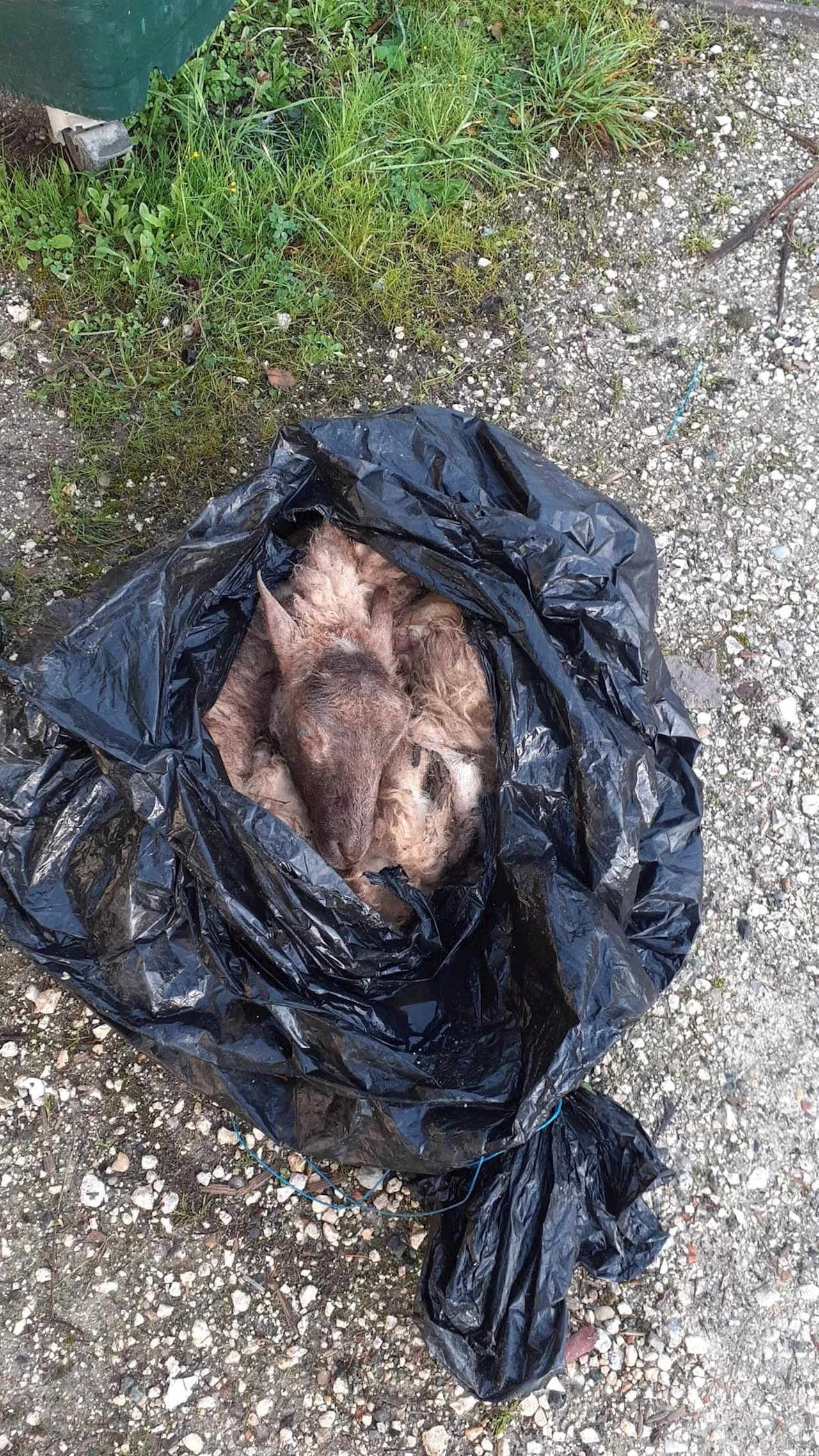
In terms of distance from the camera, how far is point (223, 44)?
12.2ft

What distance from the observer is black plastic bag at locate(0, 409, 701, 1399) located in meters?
2.66

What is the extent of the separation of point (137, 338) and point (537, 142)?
6.10 ft

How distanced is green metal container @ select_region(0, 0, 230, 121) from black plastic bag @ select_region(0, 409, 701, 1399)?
1.11m

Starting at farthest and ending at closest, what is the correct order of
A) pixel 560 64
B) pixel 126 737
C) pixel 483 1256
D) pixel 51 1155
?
1. pixel 560 64
2. pixel 51 1155
3. pixel 483 1256
4. pixel 126 737

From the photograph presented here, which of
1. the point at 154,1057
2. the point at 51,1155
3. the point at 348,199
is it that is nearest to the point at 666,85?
the point at 348,199

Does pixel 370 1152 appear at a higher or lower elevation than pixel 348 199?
lower

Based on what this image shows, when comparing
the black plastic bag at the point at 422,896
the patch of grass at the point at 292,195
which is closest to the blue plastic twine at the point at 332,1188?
the black plastic bag at the point at 422,896

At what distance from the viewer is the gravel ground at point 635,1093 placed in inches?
122

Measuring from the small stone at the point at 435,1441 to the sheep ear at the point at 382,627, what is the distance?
7.94ft

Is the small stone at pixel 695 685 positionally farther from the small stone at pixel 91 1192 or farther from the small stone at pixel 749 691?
the small stone at pixel 91 1192

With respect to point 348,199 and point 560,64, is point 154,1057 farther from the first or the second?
point 560,64

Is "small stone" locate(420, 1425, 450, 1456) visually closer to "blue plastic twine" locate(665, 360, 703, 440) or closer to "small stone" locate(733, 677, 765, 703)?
"small stone" locate(733, 677, 765, 703)

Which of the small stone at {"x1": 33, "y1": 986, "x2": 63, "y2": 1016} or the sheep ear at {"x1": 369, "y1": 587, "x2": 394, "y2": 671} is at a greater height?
the sheep ear at {"x1": 369, "y1": 587, "x2": 394, "y2": 671}

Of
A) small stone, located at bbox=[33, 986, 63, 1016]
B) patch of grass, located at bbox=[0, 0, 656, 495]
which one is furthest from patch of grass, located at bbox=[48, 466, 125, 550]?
small stone, located at bbox=[33, 986, 63, 1016]
